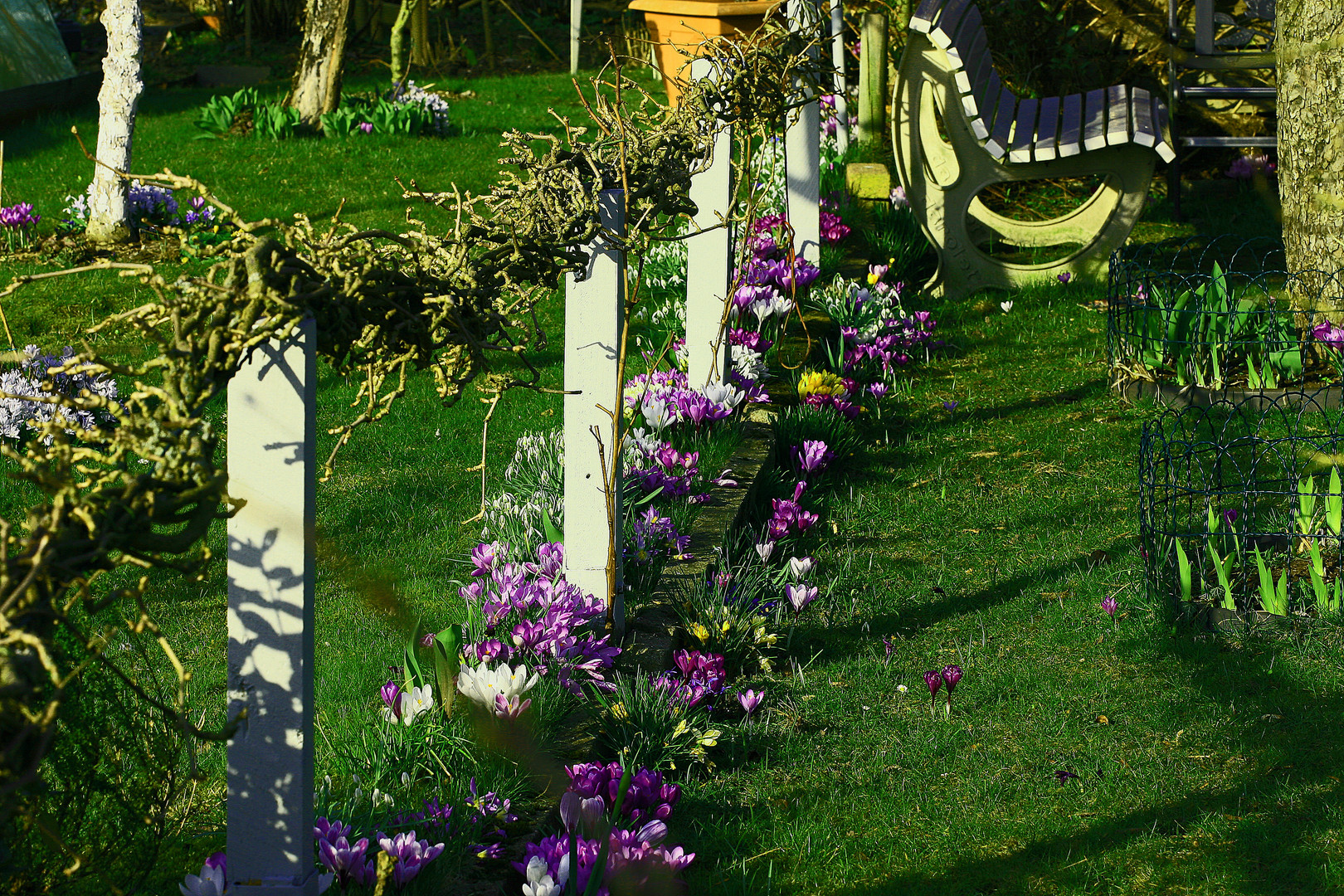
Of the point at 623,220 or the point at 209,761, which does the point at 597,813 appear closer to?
the point at 209,761

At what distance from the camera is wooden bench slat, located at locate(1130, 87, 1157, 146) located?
5.61 meters

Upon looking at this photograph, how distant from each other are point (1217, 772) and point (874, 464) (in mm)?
1950

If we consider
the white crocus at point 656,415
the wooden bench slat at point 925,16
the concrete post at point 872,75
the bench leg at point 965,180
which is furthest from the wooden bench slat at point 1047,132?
the white crocus at point 656,415

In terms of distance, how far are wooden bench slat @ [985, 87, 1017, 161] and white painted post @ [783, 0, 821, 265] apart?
98 centimetres

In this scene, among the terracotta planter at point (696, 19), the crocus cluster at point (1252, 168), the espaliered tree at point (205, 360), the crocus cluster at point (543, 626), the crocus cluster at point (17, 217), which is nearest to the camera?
the espaliered tree at point (205, 360)

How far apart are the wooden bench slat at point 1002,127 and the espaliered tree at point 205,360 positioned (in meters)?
3.68

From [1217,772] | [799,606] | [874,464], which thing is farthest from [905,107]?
[1217,772]

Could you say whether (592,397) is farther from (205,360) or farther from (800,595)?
(205,360)

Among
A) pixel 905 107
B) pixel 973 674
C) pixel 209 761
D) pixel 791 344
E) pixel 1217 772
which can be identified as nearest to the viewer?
pixel 209 761

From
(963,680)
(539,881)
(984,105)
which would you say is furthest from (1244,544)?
(984,105)

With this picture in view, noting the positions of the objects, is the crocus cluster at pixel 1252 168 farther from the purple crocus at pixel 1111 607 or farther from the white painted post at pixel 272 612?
the white painted post at pixel 272 612

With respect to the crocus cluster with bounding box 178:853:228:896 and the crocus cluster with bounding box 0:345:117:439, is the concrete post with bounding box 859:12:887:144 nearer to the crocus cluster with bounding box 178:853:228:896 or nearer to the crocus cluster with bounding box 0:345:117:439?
the crocus cluster with bounding box 0:345:117:439

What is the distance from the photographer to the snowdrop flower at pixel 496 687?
2.30 m

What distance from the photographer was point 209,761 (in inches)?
94.1
